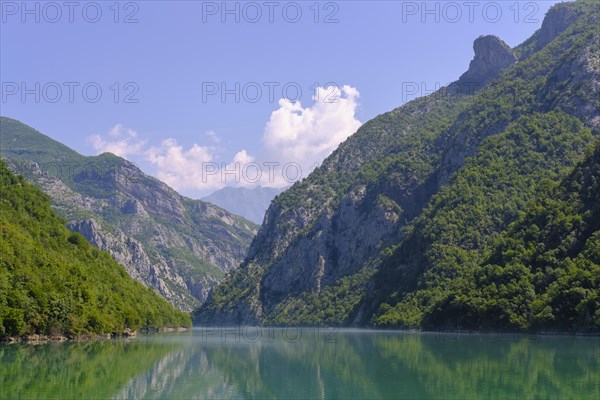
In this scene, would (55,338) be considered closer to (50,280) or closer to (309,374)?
(50,280)

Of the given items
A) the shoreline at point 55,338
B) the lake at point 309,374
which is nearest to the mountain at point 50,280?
the shoreline at point 55,338

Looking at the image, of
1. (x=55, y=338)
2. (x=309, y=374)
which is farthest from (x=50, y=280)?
(x=309, y=374)

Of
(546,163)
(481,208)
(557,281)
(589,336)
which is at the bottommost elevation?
(589,336)

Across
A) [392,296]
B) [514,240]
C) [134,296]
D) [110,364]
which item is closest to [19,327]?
[110,364]

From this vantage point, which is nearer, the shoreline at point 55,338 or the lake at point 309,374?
the lake at point 309,374

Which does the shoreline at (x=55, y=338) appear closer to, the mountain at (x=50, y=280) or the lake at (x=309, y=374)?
the mountain at (x=50, y=280)

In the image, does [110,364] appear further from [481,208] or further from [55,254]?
[481,208]
